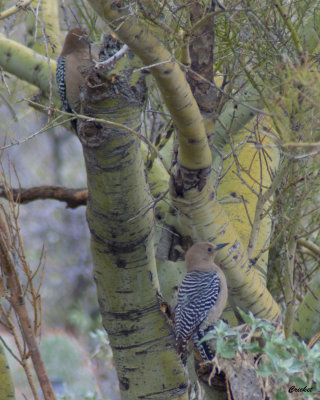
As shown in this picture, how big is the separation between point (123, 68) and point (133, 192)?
23.1 inches

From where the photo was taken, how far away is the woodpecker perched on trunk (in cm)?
339

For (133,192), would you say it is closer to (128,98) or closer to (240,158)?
(128,98)

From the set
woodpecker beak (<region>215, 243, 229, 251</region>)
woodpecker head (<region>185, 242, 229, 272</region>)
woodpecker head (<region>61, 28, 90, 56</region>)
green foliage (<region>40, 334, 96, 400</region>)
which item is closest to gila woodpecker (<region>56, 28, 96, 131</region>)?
woodpecker head (<region>61, 28, 90, 56</region>)

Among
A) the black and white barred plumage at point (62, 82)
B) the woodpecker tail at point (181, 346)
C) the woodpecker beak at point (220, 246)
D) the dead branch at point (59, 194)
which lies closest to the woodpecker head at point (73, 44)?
the black and white barred plumage at point (62, 82)

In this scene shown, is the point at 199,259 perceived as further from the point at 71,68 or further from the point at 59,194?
the point at 71,68

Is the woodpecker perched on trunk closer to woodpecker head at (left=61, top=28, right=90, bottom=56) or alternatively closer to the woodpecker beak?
the woodpecker beak

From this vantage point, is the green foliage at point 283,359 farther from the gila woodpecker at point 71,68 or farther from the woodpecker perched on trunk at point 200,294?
the gila woodpecker at point 71,68

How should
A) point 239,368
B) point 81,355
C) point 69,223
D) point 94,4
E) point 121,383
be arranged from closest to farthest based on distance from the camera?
point 94,4 < point 239,368 < point 121,383 < point 81,355 < point 69,223

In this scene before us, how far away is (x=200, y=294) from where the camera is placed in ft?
11.7

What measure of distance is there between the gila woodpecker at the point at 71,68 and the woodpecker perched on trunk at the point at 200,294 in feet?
3.82

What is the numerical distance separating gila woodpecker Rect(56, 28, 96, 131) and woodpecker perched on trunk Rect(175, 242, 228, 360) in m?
1.16

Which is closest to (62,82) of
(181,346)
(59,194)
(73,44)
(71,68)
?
(71,68)

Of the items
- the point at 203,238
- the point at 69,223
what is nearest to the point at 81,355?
the point at 69,223

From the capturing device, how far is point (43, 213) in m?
9.59
